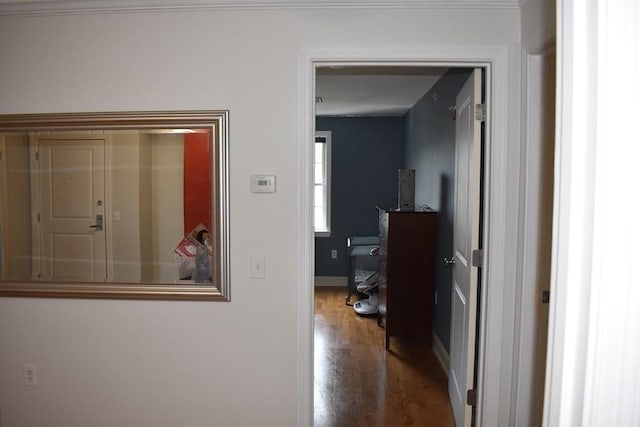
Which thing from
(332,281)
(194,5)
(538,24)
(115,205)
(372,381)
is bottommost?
(372,381)

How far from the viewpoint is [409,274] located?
369 centimetres

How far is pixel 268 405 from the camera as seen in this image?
2.16m

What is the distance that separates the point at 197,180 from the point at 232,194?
0.68ft

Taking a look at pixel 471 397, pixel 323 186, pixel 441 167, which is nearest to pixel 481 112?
pixel 471 397

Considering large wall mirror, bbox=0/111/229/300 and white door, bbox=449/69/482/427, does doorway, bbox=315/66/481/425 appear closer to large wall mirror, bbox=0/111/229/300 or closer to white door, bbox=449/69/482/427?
white door, bbox=449/69/482/427

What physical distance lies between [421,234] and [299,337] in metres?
1.87

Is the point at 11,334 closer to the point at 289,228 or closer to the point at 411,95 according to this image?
the point at 289,228

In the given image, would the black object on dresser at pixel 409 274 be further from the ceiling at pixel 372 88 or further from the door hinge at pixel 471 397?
the door hinge at pixel 471 397

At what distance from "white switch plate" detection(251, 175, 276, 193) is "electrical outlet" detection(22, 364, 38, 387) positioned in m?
1.57

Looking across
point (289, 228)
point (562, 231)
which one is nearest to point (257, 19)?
point (289, 228)

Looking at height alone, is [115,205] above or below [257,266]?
above

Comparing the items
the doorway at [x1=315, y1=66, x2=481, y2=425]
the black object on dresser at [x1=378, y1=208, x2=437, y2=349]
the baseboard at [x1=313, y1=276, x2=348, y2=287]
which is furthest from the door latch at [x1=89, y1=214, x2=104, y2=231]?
the baseboard at [x1=313, y1=276, x2=348, y2=287]

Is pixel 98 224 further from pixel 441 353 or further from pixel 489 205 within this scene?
pixel 441 353

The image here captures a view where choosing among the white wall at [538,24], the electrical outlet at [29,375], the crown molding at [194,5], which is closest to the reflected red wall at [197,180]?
the crown molding at [194,5]
